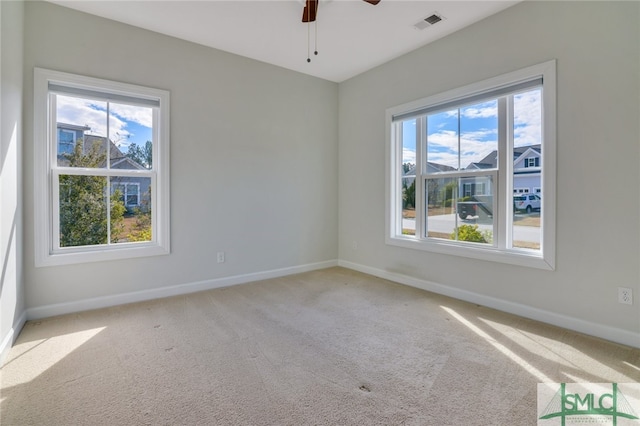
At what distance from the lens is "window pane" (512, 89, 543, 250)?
2746 millimetres

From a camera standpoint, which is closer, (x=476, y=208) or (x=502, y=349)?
(x=502, y=349)

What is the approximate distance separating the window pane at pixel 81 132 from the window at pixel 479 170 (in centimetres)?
322

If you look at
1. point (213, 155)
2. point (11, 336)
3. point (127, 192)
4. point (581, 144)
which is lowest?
point (11, 336)

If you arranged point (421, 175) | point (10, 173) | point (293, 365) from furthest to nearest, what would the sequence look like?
point (421, 175) < point (10, 173) < point (293, 365)

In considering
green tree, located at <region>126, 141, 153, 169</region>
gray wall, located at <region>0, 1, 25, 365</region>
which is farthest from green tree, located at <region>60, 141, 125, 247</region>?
gray wall, located at <region>0, 1, 25, 365</region>

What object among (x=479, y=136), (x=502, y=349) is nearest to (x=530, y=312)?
(x=502, y=349)

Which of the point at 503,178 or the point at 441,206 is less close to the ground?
Result: the point at 503,178

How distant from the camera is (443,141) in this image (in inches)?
139

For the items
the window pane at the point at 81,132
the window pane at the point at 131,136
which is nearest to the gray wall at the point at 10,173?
the window pane at the point at 81,132

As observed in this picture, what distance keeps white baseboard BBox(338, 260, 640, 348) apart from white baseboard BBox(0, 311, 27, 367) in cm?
360

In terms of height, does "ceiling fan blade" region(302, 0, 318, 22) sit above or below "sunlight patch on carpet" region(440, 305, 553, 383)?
above

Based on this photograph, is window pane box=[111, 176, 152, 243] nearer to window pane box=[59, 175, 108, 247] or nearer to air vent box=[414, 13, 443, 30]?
window pane box=[59, 175, 108, 247]

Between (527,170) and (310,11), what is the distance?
2.45m

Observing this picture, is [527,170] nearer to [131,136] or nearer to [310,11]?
[310,11]
